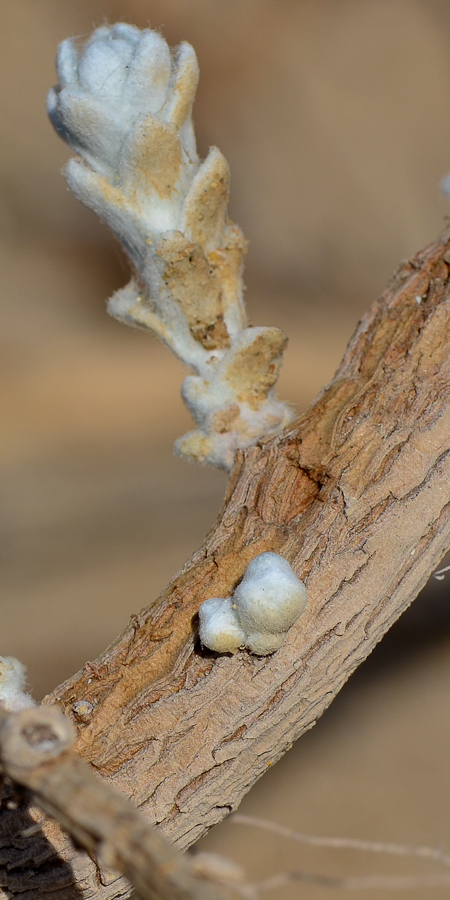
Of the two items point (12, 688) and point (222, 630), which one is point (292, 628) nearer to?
point (222, 630)

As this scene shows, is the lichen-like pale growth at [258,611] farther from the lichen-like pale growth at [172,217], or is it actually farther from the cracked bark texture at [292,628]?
the lichen-like pale growth at [172,217]

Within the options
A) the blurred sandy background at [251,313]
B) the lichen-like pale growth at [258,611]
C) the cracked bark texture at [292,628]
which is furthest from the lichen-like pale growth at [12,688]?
the blurred sandy background at [251,313]

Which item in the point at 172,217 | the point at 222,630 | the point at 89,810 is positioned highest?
the point at 172,217

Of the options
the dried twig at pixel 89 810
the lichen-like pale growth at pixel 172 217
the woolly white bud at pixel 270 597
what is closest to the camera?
the dried twig at pixel 89 810

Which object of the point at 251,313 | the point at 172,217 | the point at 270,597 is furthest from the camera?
the point at 251,313

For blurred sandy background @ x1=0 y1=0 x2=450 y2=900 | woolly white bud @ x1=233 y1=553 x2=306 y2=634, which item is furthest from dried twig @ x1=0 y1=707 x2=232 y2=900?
blurred sandy background @ x1=0 y1=0 x2=450 y2=900

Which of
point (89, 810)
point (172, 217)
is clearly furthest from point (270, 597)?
point (172, 217)

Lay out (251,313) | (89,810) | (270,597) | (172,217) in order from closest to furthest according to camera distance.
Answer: (89,810) < (270,597) < (172,217) < (251,313)

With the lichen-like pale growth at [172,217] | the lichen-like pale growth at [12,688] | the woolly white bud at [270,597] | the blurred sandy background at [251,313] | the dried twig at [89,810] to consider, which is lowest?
the dried twig at [89,810]
